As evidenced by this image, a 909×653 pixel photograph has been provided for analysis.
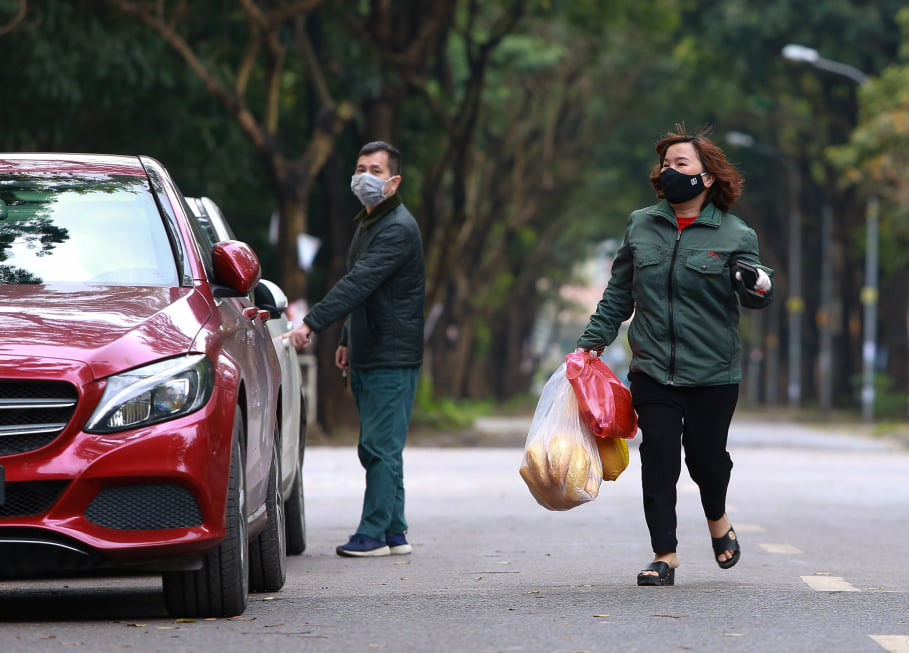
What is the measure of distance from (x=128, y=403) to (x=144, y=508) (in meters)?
0.34

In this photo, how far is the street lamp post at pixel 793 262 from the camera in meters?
47.3

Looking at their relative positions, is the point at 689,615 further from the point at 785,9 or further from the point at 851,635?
the point at 785,9

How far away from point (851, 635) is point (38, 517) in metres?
2.64

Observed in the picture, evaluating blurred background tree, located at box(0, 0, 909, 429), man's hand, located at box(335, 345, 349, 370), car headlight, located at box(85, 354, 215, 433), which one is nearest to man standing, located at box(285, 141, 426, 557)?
man's hand, located at box(335, 345, 349, 370)

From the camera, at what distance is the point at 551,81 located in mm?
39938

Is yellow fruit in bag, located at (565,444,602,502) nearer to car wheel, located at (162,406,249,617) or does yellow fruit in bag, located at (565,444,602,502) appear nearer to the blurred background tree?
car wheel, located at (162,406,249,617)

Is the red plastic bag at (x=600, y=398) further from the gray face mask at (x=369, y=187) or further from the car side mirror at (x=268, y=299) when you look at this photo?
the gray face mask at (x=369, y=187)

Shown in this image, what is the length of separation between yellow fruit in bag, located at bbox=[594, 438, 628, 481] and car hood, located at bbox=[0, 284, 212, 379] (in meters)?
2.11

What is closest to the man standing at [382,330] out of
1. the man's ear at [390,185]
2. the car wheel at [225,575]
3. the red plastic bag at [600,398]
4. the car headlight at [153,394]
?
the man's ear at [390,185]

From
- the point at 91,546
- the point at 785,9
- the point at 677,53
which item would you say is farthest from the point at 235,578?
the point at 677,53

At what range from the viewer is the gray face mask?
9273 mm

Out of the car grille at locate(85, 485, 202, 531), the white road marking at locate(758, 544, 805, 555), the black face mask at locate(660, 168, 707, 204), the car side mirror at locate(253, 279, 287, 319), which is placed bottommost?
the white road marking at locate(758, 544, 805, 555)

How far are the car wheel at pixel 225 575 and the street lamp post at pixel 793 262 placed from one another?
40.3m

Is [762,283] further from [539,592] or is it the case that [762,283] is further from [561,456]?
[539,592]
